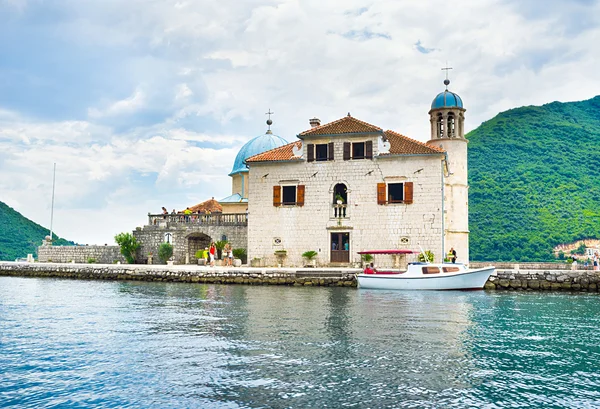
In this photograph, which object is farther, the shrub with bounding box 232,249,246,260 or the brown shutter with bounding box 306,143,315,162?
the shrub with bounding box 232,249,246,260

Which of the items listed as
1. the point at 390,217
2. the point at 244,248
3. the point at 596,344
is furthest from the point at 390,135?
the point at 596,344

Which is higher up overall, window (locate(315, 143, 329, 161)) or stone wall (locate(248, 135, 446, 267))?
window (locate(315, 143, 329, 161))

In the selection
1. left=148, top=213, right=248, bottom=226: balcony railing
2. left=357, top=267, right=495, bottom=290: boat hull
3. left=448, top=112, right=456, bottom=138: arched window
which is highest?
left=448, top=112, right=456, bottom=138: arched window

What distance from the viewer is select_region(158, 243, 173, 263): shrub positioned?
3894 centimetres

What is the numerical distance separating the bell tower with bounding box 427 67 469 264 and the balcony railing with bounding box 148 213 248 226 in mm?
13858

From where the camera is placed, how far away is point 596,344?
13430 mm

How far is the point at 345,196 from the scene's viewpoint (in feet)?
115

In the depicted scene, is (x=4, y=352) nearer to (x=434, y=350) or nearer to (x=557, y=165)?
(x=434, y=350)

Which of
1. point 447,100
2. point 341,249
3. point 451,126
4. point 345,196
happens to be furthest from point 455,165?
point 341,249

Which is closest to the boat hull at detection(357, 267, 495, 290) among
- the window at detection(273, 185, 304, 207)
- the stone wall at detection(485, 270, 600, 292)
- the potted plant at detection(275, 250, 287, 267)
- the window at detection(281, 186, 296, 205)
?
the stone wall at detection(485, 270, 600, 292)

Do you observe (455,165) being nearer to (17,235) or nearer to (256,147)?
(256,147)

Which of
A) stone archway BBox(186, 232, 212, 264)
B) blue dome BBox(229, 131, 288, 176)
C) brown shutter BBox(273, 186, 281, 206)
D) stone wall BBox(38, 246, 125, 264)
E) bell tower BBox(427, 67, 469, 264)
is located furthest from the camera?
blue dome BBox(229, 131, 288, 176)

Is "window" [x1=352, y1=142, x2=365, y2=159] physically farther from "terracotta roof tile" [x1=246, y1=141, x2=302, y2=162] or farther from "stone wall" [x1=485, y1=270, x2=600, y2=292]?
"stone wall" [x1=485, y1=270, x2=600, y2=292]

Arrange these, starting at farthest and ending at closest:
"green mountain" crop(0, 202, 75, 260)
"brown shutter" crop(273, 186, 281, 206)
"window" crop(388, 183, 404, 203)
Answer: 1. "green mountain" crop(0, 202, 75, 260)
2. "brown shutter" crop(273, 186, 281, 206)
3. "window" crop(388, 183, 404, 203)
